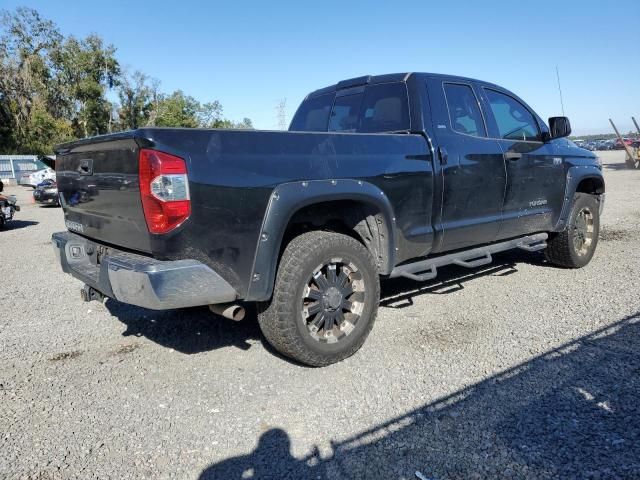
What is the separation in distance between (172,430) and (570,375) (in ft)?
8.24

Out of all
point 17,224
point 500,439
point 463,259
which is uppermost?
point 17,224

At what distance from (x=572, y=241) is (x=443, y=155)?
268 centimetres

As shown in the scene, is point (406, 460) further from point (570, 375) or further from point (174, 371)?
point (174, 371)

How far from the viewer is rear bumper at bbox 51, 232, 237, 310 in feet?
8.96

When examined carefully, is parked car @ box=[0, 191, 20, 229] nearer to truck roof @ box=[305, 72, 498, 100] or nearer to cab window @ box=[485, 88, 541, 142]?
truck roof @ box=[305, 72, 498, 100]

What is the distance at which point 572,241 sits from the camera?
576cm

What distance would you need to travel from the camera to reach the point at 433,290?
5.30m

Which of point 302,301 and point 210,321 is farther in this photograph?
point 210,321

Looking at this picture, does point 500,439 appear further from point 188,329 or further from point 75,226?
point 75,226

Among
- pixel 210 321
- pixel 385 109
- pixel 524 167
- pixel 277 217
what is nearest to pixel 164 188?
pixel 277 217

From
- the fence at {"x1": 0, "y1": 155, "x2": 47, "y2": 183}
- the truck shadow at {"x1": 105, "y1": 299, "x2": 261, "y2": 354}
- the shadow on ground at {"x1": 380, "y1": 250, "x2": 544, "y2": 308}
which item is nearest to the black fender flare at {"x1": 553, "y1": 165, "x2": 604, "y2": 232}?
the shadow on ground at {"x1": 380, "y1": 250, "x2": 544, "y2": 308}

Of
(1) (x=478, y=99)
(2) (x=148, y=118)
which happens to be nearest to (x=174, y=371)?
(1) (x=478, y=99)

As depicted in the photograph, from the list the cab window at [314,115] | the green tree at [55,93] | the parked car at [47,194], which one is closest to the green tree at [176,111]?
the green tree at [55,93]

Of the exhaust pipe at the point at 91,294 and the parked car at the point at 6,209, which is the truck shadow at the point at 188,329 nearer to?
the exhaust pipe at the point at 91,294
